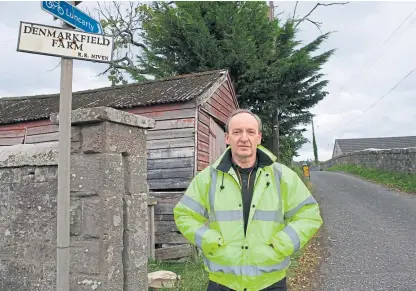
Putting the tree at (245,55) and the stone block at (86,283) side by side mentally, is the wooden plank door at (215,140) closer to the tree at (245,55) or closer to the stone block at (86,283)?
the tree at (245,55)

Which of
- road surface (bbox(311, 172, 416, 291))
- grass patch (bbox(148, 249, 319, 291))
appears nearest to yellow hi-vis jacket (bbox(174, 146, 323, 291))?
grass patch (bbox(148, 249, 319, 291))

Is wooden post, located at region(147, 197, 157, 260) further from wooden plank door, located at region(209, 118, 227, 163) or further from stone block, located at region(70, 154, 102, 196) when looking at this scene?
stone block, located at region(70, 154, 102, 196)

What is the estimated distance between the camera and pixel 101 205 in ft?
9.34

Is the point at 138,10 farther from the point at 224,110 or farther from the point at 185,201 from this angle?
the point at 185,201

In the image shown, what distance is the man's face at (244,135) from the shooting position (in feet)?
7.93

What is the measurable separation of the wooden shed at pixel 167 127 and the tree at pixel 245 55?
3973mm

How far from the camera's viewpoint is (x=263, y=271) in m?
2.22

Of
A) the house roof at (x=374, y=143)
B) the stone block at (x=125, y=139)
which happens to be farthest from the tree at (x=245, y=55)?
the house roof at (x=374, y=143)

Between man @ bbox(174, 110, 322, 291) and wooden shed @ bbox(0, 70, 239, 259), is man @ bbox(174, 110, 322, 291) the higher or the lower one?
the lower one

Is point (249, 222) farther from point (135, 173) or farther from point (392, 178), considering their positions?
Answer: point (392, 178)

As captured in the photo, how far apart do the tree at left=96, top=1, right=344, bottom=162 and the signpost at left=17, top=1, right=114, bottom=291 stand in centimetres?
1084

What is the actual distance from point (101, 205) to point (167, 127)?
528cm

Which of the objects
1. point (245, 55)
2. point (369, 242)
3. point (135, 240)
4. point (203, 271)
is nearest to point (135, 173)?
point (135, 240)

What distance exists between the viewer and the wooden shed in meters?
7.43
